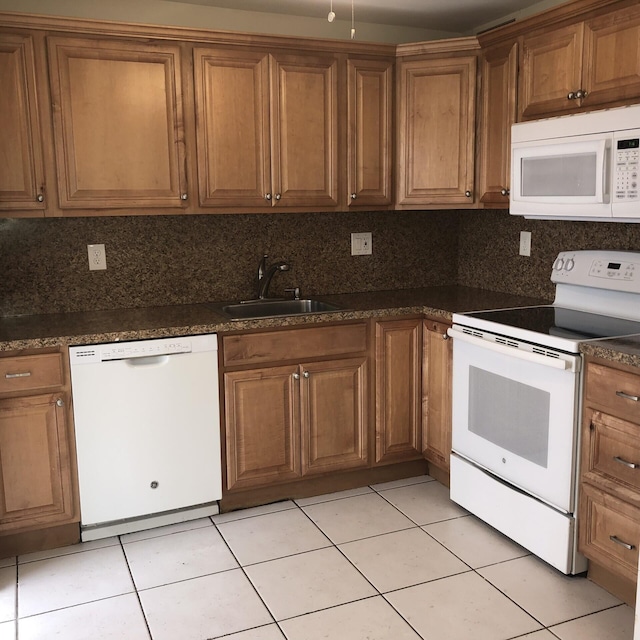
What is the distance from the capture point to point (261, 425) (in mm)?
3012

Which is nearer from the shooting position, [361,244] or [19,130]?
[19,130]

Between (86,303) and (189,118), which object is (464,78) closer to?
(189,118)

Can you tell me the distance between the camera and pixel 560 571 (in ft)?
8.18

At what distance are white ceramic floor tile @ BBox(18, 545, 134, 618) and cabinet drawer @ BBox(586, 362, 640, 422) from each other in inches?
69.6

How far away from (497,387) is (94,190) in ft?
6.10

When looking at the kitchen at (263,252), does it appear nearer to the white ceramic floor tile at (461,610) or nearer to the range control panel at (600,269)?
the range control panel at (600,269)

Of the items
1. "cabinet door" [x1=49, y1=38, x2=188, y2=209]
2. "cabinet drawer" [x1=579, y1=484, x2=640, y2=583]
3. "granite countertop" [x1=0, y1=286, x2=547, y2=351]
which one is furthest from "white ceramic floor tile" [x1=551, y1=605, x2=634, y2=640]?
"cabinet door" [x1=49, y1=38, x2=188, y2=209]

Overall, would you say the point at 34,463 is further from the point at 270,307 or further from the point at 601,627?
the point at 601,627

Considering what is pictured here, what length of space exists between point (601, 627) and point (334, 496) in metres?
1.33

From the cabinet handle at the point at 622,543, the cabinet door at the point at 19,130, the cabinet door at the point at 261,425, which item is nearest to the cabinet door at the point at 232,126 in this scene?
the cabinet door at the point at 19,130

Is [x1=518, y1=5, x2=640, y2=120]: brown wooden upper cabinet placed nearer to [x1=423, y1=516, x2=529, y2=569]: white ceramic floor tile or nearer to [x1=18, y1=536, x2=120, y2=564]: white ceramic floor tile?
[x1=423, y1=516, x2=529, y2=569]: white ceramic floor tile

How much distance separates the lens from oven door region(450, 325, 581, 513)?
94.7 inches

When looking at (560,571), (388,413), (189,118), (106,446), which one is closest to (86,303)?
(106,446)

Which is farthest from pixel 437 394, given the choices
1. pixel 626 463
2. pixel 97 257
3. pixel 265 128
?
pixel 97 257
